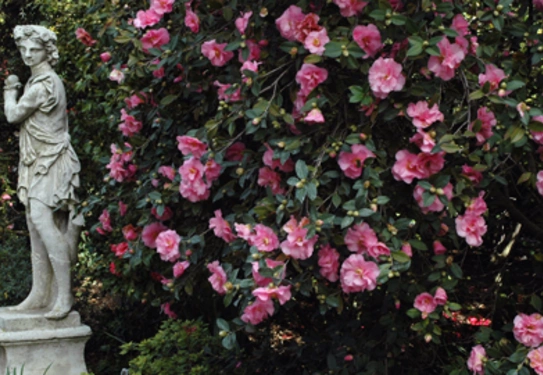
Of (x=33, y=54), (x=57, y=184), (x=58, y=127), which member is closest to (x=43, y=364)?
(x=57, y=184)

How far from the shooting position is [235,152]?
12.5 feet

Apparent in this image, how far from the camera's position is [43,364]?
19.5 ft

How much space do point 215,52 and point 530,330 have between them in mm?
1619

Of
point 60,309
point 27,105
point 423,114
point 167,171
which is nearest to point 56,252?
point 60,309

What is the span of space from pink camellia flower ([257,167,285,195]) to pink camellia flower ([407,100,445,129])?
1.96 feet

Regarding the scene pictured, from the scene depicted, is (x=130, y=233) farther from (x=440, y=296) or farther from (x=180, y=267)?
(x=440, y=296)

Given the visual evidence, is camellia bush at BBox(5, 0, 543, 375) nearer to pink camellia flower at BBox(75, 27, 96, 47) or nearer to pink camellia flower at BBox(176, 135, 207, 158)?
pink camellia flower at BBox(176, 135, 207, 158)

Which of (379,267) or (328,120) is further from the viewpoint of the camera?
(328,120)

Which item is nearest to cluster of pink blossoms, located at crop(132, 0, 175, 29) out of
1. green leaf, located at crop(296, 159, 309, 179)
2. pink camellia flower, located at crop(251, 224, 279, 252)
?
green leaf, located at crop(296, 159, 309, 179)

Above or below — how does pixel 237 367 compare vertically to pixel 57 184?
below

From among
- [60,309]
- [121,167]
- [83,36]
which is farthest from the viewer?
[60,309]

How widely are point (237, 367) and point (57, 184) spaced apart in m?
1.66

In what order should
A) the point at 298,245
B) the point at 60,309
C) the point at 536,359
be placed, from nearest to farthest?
the point at 298,245 → the point at 536,359 → the point at 60,309

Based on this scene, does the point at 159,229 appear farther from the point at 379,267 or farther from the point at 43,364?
the point at 43,364
